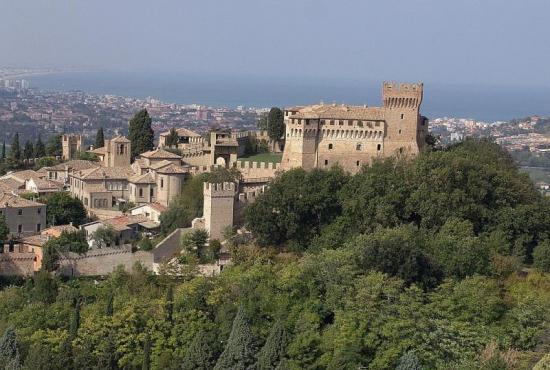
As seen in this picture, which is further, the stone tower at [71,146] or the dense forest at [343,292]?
the stone tower at [71,146]

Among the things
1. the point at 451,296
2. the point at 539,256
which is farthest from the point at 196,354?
the point at 539,256

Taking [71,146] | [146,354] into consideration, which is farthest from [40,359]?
[71,146]

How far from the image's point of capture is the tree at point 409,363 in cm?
2392

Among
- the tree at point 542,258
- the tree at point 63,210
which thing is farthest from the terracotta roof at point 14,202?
the tree at point 542,258

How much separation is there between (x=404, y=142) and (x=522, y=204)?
6026 mm

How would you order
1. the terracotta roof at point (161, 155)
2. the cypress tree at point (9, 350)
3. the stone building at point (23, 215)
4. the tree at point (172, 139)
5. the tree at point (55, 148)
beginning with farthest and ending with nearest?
the tree at point (55, 148)
the tree at point (172, 139)
the terracotta roof at point (161, 155)
the stone building at point (23, 215)
the cypress tree at point (9, 350)

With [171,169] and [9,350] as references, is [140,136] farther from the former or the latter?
[9,350]

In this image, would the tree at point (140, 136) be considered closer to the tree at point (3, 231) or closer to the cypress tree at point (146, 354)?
the tree at point (3, 231)

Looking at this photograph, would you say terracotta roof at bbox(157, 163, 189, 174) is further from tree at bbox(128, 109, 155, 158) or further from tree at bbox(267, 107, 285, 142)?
tree at bbox(267, 107, 285, 142)

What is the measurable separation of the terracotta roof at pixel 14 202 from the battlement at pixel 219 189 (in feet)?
21.6

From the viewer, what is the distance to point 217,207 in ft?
114

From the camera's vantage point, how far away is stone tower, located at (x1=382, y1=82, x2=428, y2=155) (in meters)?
39.3

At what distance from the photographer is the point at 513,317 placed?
2708 centimetres

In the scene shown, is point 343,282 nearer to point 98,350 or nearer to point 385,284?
point 385,284
